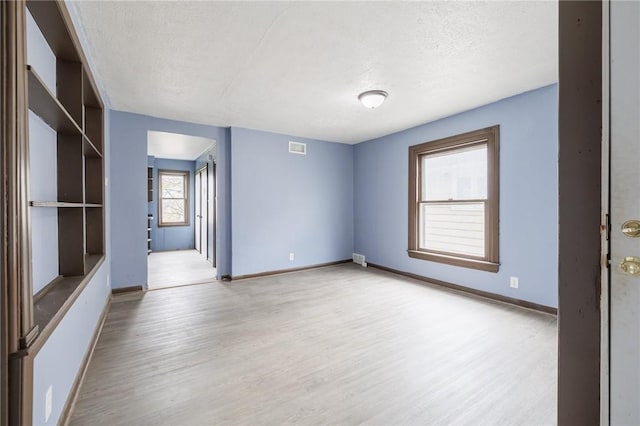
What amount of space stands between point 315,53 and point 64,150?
2019mm

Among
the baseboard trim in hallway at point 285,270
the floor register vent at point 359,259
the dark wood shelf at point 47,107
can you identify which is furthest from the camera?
the floor register vent at point 359,259

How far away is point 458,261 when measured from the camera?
12.8 feet

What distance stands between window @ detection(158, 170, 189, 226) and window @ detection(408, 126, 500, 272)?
6283 millimetres

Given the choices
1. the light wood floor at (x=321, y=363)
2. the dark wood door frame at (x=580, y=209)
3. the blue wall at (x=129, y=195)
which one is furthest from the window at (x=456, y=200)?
the blue wall at (x=129, y=195)

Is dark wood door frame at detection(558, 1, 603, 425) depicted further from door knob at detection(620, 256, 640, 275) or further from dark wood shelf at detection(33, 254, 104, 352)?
dark wood shelf at detection(33, 254, 104, 352)

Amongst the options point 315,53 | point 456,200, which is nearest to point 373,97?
point 315,53

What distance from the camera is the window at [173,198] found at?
7570 millimetres

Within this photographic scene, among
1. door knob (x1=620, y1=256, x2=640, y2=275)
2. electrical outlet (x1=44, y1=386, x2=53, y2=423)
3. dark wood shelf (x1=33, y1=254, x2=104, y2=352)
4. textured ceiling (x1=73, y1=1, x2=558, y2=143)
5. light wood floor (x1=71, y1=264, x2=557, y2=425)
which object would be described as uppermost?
textured ceiling (x1=73, y1=1, x2=558, y2=143)

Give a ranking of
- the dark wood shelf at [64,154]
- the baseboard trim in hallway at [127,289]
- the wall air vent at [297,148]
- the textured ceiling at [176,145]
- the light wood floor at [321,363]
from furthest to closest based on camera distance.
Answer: the wall air vent at [297,148]
the textured ceiling at [176,145]
the baseboard trim in hallway at [127,289]
the light wood floor at [321,363]
the dark wood shelf at [64,154]

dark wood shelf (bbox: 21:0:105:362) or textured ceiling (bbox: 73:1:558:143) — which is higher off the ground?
textured ceiling (bbox: 73:1:558:143)

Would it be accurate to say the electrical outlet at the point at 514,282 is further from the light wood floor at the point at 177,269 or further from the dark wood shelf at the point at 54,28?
the dark wood shelf at the point at 54,28

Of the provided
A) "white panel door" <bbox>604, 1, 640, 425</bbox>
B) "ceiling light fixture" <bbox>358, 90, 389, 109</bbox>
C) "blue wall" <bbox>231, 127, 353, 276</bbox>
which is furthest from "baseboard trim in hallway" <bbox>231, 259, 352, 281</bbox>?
"white panel door" <bbox>604, 1, 640, 425</bbox>

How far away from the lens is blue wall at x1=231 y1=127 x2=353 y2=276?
15.2 feet

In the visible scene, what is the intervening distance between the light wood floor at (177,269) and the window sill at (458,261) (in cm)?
340
